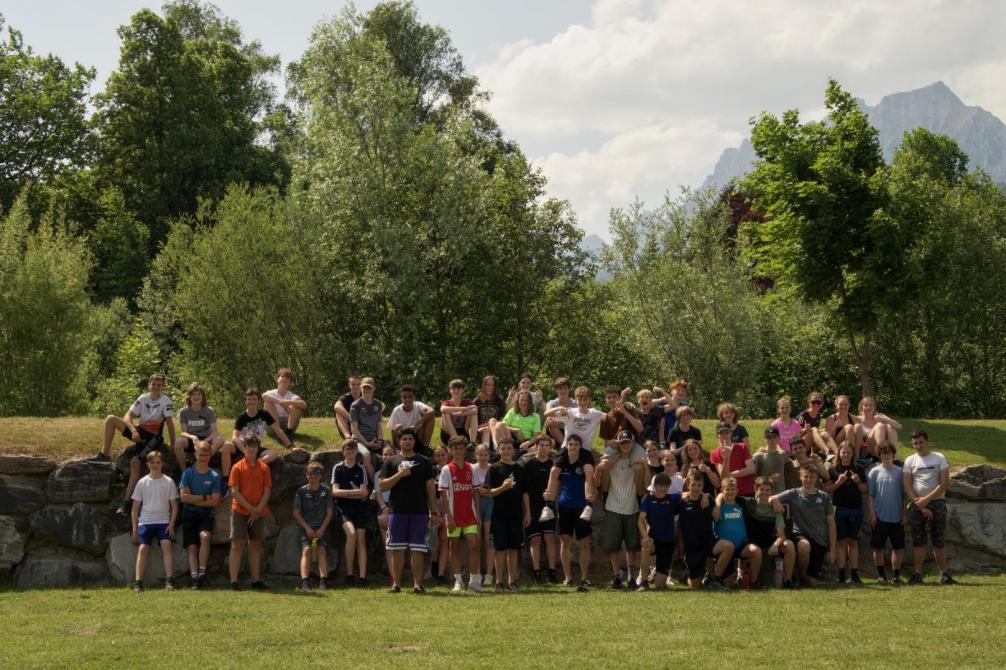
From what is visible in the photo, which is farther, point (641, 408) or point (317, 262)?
point (317, 262)

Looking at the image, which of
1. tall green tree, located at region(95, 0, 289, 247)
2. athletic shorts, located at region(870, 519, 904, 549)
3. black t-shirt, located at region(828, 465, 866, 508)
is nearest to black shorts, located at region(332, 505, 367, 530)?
black t-shirt, located at region(828, 465, 866, 508)

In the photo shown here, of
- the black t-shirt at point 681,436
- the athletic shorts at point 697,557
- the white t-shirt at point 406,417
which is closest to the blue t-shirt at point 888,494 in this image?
the black t-shirt at point 681,436

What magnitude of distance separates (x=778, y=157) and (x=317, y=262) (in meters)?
12.9

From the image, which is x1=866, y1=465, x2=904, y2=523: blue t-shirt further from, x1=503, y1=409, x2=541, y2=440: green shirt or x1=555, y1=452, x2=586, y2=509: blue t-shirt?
x1=503, y1=409, x2=541, y2=440: green shirt

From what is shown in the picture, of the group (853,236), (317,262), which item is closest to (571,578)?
(853,236)

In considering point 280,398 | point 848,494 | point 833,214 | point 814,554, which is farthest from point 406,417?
point 833,214

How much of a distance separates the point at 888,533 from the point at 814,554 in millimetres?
1262

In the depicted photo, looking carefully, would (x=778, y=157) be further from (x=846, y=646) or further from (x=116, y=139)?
(x=116, y=139)

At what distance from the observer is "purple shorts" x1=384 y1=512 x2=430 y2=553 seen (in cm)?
1276

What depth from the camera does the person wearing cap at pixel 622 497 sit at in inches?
523

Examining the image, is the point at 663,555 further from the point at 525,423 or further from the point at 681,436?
the point at 525,423

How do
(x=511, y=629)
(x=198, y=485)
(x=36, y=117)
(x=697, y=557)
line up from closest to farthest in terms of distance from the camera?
(x=511, y=629), (x=697, y=557), (x=198, y=485), (x=36, y=117)

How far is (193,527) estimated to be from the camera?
43.9ft

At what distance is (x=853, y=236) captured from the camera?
2152cm
